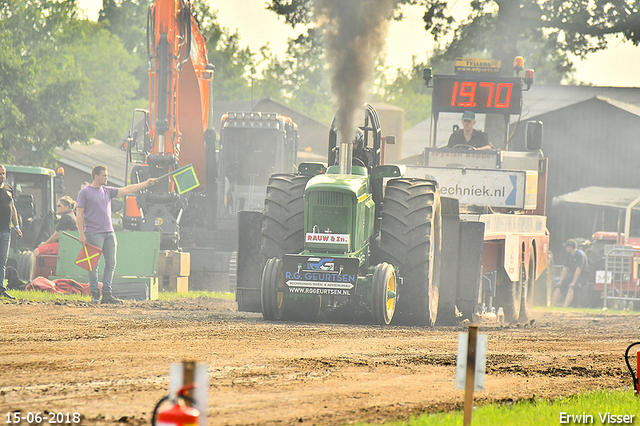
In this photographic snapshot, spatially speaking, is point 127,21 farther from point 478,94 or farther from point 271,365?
point 271,365

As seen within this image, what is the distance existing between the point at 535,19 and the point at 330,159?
57.5ft

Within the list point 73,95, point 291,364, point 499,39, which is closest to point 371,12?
point 291,364

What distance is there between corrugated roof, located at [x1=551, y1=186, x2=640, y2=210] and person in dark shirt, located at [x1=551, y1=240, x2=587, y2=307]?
20.8 ft

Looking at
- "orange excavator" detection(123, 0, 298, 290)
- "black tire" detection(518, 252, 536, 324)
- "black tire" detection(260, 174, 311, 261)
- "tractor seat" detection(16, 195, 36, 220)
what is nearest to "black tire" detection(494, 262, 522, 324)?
"black tire" detection(518, 252, 536, 324)

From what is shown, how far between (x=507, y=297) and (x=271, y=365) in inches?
320

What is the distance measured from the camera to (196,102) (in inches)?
714

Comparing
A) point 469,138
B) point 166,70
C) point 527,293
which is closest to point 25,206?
point 166,70

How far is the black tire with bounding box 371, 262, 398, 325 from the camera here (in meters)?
9.87

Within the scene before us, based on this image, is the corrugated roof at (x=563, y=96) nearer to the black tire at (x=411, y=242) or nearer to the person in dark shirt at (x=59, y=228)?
the person in dark shirt at (x=59, y=228)

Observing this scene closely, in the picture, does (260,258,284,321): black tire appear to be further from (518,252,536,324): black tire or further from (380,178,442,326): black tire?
(518,252,536,324): black tire

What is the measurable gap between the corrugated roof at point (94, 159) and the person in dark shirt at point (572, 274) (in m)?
22.3

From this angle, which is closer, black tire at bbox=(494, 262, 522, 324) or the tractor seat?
black tire at bbox=(494, 262, 522, 324)

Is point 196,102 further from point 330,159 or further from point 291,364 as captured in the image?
point 291,364

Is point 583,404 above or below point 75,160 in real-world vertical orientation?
below
